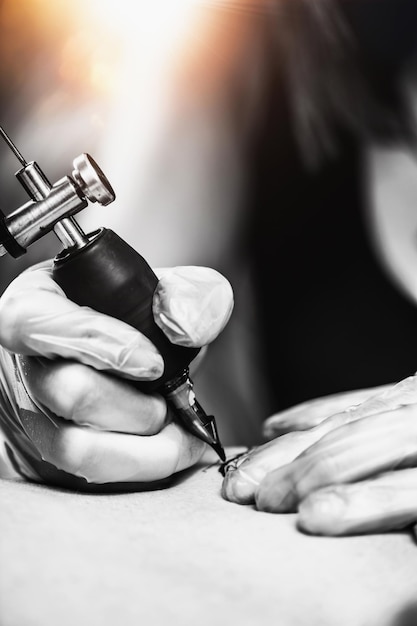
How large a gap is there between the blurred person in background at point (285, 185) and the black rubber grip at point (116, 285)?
390 millimetres

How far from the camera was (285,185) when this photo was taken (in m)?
0.95

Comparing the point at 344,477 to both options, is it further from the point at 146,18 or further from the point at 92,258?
the point at 146,18

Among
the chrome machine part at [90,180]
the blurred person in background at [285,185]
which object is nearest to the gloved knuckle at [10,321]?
the chrome machine part at [90,180]

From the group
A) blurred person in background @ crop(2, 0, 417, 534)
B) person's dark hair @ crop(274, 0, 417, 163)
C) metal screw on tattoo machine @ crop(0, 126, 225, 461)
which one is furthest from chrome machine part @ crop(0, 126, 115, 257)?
person's dark hair @ crop(274, 0, 417, 163)

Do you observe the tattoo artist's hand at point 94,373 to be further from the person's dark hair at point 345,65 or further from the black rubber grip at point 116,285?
the person's dark hair at point 345,65

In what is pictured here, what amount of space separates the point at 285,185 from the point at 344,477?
1.88 ft

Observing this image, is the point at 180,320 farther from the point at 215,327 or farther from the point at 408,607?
the point at 408,607

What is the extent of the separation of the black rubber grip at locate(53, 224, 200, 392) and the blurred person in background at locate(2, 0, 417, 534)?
39 centimetres

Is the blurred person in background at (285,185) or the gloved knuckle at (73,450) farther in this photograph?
the blurred person in background at (285,185)

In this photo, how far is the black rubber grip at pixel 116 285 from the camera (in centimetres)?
51

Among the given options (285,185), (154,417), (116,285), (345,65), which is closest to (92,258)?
(116,285)

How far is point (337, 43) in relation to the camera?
97 centimetres

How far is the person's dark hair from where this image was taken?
0.96m

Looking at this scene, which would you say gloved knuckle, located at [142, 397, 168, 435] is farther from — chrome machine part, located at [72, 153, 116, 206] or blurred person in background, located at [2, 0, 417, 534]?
blurred person in background, located at [2, 0, 417, 534]
